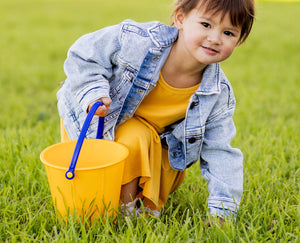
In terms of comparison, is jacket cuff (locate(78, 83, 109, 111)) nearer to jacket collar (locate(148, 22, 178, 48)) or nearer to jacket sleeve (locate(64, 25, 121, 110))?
jacket sleeve (locate(64, 25, 121, 110))

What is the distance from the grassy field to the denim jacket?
18 centimetres

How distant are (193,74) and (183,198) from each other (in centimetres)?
64

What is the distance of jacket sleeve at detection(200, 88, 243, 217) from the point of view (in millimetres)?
1899

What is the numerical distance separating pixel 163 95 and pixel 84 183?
65 centimetres

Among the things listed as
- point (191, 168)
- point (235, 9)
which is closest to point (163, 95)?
point (235, 9)

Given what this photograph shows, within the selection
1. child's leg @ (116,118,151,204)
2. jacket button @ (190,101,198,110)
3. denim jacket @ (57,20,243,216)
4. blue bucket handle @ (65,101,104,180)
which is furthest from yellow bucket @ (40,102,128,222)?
jacket button @ (190,101,198,110)

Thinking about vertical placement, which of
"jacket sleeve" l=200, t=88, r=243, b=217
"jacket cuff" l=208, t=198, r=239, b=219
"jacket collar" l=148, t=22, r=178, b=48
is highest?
"jacket collar" l=148, t=22, r=178, b=48

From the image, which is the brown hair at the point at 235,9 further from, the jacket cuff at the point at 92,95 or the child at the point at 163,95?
the jacket cuff at the point at 92,95

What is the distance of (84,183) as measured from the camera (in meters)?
1.61

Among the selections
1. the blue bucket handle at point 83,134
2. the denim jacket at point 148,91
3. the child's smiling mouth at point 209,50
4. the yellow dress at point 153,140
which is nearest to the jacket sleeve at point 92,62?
the denim jacket at point 148,91

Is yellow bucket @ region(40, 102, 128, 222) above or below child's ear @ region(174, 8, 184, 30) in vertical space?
below

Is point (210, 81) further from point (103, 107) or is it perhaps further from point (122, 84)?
point (103, 107)

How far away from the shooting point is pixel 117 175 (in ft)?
5.54

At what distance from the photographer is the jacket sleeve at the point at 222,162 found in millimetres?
1899
